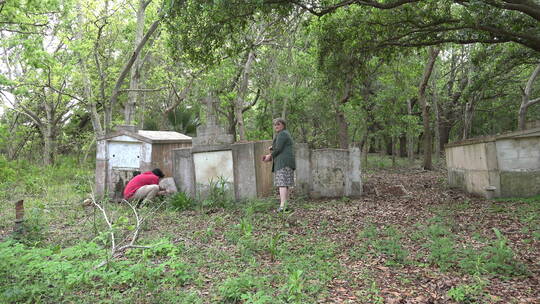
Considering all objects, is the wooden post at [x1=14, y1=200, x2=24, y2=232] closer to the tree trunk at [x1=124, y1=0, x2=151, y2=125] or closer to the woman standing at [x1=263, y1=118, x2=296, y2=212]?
the woman standing at [x1=263, y1=118, x2=296, y2=212]

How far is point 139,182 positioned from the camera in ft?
26.5

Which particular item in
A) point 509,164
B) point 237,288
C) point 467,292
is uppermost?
point 509,164

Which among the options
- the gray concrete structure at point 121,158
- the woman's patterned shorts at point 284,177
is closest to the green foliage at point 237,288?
the woman's patterned shorts at point 284,177

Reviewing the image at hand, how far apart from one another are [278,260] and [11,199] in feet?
26.7

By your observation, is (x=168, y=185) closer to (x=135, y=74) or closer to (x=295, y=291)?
(x=295, y=291)

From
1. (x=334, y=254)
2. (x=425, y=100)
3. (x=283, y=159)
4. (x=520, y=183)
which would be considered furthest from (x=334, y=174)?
(x=425, y=100)

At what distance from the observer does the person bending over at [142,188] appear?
7.96 meters

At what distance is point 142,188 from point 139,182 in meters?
0.17

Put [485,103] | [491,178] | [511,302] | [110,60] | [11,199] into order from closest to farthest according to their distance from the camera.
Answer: [511,302]
[491,178]
[11,199]
[110,60]
[485,103]

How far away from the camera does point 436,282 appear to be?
3.93 m

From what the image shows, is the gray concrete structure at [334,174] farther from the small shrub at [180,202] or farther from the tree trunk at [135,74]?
the tree trunk at [135,74]

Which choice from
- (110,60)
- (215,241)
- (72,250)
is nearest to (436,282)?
(215,241)

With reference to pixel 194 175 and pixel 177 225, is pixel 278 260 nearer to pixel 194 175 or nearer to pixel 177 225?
pixel 177 225

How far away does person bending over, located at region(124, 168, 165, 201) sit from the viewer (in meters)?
7.96
